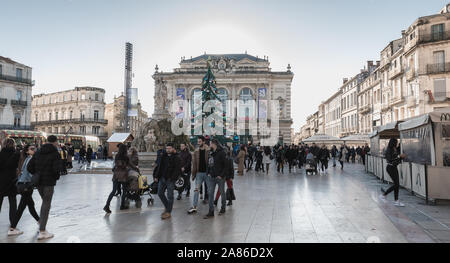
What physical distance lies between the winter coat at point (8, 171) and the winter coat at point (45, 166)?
44 cm

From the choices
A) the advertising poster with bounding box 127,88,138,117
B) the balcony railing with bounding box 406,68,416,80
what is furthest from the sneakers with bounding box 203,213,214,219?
the advertising poster with bounding box 127,88,138,117

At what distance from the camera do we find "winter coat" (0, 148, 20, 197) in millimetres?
4895

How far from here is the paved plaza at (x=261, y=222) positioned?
475 centimetres

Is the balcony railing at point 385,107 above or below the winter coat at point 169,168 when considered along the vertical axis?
above

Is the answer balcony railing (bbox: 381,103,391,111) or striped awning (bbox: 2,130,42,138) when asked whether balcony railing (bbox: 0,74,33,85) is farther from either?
balcony railing (bbox: 381,103,391,111)

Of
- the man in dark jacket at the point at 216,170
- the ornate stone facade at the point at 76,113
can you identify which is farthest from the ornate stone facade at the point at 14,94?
the man in dark jacket at the point at 216,170

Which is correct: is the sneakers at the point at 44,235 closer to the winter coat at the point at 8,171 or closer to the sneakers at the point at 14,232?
the sneakers at the point at 14,232

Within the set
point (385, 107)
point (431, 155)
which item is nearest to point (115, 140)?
point (431, 155)

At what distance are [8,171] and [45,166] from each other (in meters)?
0.79

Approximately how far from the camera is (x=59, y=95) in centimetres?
5888

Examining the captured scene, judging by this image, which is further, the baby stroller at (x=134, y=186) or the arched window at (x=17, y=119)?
the arched window at (x=17, y=119)
